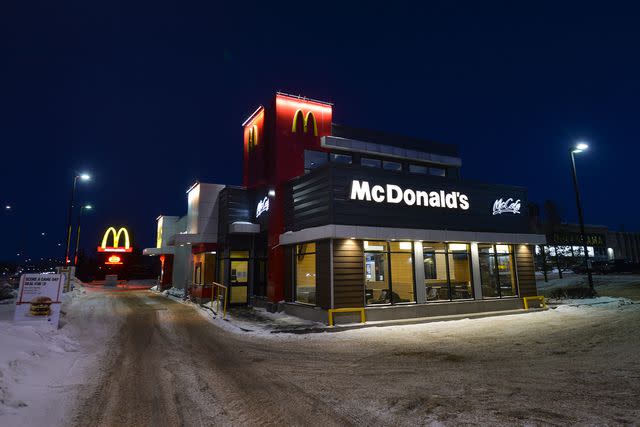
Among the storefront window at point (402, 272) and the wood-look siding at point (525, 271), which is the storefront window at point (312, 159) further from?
the wood-look siding at point (525, 271)

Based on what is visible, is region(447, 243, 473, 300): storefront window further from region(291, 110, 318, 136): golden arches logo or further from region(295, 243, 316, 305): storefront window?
region(291, 110, 318, 136): golden arches logo

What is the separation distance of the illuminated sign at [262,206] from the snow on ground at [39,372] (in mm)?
10621

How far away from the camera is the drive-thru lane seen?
612 centimetres

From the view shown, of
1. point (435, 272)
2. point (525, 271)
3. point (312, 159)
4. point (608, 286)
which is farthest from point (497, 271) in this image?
point (608, 286)

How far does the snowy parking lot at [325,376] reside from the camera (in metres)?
6.10

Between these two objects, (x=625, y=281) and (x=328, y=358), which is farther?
(x=625, y=281)

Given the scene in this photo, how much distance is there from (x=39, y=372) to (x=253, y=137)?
17.5 m

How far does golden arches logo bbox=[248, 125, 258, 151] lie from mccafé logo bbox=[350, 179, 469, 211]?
8921 mm

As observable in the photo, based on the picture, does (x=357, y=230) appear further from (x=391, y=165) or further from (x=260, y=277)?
(x=260, y=277)

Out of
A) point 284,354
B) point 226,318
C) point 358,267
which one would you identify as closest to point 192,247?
point 226,318

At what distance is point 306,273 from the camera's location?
17797 millimetres

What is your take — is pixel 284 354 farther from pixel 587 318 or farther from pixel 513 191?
pixel 513 191

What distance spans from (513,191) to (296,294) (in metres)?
13.6

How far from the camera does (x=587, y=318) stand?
634 inches
